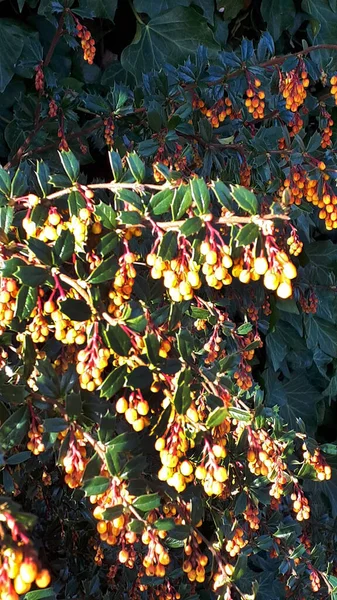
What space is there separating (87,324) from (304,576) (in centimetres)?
88

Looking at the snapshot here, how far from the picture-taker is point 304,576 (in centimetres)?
136

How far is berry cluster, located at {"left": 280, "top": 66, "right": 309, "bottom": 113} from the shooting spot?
4.21 feet

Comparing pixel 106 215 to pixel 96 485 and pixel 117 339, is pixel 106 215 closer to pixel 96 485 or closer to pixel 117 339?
pixel 117 339

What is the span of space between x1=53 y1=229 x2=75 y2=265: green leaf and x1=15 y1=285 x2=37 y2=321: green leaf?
0.06 meters

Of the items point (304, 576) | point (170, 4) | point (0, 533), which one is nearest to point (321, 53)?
point (170, 4)

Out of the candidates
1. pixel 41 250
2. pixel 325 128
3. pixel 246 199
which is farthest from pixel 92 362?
pixel 325 128

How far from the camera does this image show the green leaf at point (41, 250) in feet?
2.38

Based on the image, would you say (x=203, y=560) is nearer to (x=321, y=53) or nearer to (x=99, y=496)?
(x=99, y=496)

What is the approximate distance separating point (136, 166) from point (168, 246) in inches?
6.4

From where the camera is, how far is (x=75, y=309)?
0.71 metres

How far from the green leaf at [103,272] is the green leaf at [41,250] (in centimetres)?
5

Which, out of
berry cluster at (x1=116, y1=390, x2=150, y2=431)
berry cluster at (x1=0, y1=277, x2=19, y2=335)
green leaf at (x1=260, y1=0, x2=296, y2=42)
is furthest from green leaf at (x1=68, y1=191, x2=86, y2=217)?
green leaf at (x1=260, y1=0, x2=296, y2=42)

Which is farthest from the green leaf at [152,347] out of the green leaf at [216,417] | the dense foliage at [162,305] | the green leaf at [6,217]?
the green leaf at [6,217]

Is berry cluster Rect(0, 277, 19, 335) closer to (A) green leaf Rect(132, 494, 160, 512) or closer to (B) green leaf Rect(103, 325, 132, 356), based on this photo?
(B) green leaf Rect(103, 325, 132, 356)
